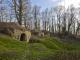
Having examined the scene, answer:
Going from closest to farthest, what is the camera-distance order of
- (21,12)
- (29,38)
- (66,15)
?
(29,38) < (21,12) < (66,15)

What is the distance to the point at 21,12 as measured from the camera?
75.4 metres

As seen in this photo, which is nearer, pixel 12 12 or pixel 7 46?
pixel 7 46

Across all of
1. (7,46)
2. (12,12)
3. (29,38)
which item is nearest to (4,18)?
(12,12)

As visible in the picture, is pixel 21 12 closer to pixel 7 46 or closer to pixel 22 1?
pixel 22 1

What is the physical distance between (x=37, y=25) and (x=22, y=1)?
34.0 meters

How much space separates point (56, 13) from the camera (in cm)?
11675

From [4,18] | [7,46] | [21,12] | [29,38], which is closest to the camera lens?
[7,46]

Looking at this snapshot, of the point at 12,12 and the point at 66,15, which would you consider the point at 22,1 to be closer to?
the point at 12,12

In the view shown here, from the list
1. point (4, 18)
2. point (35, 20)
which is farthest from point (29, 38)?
point (35, 20)

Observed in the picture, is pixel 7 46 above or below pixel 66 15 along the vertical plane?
below

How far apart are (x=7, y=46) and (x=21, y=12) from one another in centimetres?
2696

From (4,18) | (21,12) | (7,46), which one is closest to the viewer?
(7,46)

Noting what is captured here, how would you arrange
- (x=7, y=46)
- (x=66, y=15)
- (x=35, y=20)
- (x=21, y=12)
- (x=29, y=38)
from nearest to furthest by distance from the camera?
(x=7, y=46), (x=29, y=38), (x=21, y=12), (x=35, y=20), (x=66, y=15)

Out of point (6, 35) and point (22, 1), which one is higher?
point (22, 1)
